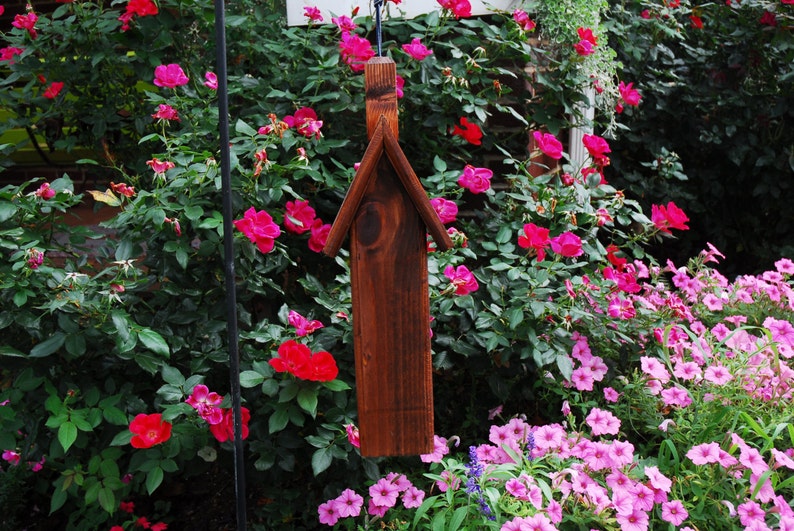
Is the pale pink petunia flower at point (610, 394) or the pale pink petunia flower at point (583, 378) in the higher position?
the pale pink petunia flower at point (583, 378)

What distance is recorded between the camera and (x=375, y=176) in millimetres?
1112

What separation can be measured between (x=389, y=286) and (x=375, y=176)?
166 mm

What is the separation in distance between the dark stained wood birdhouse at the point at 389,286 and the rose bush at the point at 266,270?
0.53 meters

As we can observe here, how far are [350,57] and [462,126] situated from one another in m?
0.42

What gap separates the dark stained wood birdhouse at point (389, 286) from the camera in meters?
1.08

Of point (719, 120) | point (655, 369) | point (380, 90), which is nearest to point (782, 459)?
point (655, 369)

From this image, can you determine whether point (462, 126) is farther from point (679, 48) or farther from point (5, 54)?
point (679, 48)

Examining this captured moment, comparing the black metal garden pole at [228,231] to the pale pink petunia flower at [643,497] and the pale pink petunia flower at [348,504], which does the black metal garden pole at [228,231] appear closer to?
the pale pink petunia flower at [348,504]

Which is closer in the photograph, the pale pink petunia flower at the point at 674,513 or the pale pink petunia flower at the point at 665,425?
the pale pink petunia flower at the point at 674,513

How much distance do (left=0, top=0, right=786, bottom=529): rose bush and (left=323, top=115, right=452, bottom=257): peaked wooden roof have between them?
65 cm

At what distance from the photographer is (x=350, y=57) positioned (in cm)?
233

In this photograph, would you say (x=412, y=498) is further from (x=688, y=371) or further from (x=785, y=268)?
(x=785, y=268)

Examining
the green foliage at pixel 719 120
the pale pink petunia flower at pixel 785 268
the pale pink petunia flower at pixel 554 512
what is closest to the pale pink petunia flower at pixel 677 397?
the pale pink petunia flower at pixel 554 512

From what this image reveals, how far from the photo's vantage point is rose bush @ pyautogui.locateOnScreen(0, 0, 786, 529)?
180 cm
